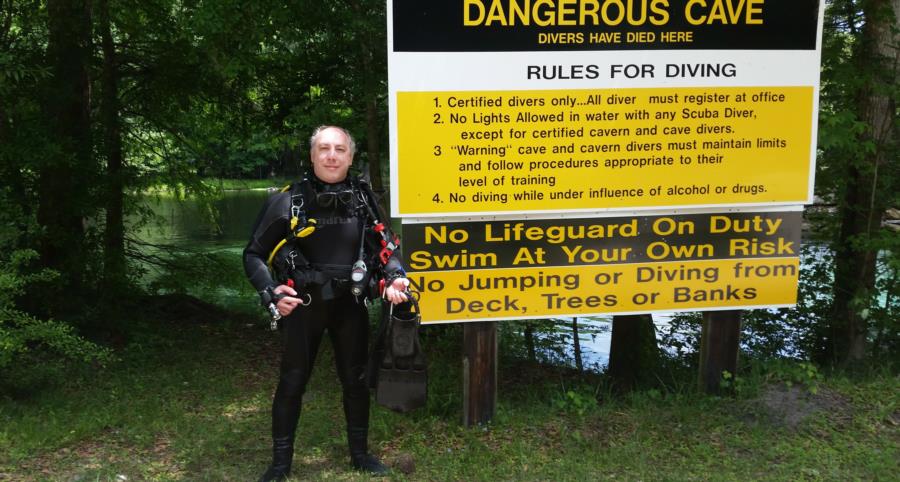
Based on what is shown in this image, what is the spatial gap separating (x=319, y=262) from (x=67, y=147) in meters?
3.89

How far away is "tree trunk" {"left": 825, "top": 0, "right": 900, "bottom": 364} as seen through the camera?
18.3 ft

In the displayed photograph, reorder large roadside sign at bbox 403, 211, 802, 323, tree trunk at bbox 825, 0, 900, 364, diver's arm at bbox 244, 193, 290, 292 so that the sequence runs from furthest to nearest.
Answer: tree trunk at bbox 825, 0, 900, 364 → large roadside sign at bbox 403, 211, 802, 323 → diver's arm at bbox 244, 193, 290, 292

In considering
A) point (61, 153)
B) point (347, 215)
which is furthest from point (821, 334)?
point (61, 153)

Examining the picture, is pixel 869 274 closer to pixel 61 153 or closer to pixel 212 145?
pixel 61 153

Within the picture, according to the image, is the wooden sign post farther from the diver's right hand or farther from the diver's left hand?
the diver's right hand

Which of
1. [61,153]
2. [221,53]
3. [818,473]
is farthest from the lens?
[61,153]

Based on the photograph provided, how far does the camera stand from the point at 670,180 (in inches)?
191

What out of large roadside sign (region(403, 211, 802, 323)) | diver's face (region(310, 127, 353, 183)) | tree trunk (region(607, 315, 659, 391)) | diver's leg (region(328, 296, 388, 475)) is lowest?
tree trunk (region(607, 315, 659, 391))

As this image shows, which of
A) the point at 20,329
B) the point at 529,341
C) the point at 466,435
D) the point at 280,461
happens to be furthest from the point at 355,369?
the point at 529,341

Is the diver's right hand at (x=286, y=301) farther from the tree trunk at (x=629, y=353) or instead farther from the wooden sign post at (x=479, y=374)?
the tree trunk at (x=629, y=353)

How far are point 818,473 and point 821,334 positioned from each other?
3.44 metres

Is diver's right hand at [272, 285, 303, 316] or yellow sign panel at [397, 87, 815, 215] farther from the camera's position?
yellow sign panel at [397, 87, 815, 215]

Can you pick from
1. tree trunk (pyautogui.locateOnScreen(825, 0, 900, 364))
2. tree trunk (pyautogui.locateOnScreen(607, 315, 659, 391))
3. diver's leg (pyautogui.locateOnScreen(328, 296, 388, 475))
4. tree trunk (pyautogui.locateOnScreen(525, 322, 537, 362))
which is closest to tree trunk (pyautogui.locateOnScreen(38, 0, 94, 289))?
diver's leg (pyautogui.locateOnScreen(328, 296, 388, 475))

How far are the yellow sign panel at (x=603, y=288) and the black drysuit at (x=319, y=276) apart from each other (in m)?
0.83
